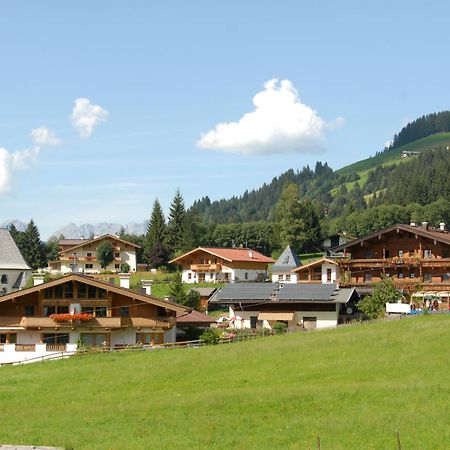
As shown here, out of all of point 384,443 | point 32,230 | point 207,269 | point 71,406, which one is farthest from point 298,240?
point 384,443

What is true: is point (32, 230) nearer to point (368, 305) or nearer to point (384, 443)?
point (368, 305)

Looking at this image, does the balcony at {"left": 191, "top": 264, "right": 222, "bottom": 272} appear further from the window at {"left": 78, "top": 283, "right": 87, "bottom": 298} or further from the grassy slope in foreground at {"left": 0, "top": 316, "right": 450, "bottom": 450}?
the grassy slope in foreground at {"left": 0, "top": 316, "right": 450, "bottom": 450}

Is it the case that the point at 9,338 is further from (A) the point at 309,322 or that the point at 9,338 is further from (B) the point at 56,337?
(A) the point at 309,322

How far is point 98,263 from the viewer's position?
380ft

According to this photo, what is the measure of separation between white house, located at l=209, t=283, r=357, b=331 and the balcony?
99.5 feet

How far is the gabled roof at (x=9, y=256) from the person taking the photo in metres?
95.8

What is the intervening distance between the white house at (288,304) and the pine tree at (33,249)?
7417cm

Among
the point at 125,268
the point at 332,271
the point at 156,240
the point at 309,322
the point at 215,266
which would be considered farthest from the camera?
the point at 156,240

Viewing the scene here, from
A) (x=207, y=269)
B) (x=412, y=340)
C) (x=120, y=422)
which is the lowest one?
Answer: (x=120, y=422)

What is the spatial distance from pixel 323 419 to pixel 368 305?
34140 millimetres

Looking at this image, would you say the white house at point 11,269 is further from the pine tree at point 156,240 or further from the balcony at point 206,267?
the pine tree at point 156,240

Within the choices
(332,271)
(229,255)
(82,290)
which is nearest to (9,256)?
(229,255)

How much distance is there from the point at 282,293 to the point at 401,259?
13113mm

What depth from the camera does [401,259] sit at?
70.4 meters
